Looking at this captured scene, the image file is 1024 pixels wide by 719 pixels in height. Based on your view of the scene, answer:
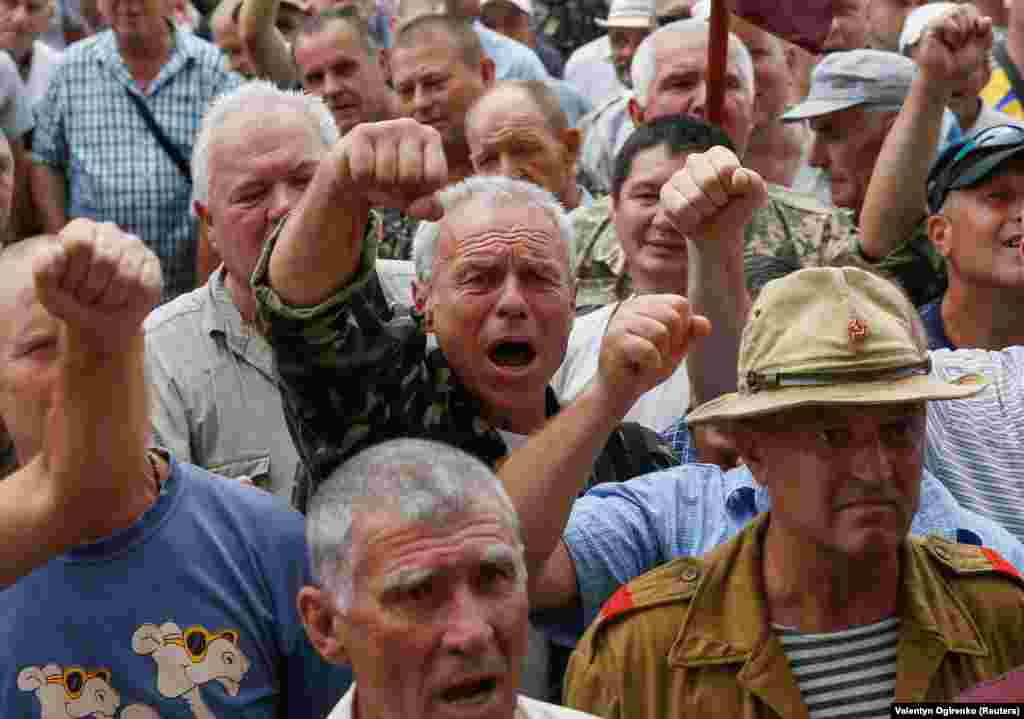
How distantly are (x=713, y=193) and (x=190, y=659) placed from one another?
1.43 m

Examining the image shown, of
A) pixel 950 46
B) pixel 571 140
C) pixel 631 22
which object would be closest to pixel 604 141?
pixel 571 140

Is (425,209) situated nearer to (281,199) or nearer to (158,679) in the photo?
(158,679)

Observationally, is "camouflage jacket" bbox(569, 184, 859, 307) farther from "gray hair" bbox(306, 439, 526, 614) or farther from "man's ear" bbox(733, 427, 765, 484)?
"gray hair" bbox(306, 439, 526, 614)

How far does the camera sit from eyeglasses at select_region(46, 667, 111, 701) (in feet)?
10.7

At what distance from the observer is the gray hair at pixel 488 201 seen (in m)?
4.25

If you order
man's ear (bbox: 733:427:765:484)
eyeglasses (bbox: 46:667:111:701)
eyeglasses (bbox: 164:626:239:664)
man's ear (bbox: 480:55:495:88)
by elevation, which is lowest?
man's ear (bbox: 480:55:495:88)

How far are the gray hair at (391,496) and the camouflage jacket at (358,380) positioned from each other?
33 centimetres

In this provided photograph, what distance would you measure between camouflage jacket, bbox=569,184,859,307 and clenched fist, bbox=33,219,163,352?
Result: 3.08m

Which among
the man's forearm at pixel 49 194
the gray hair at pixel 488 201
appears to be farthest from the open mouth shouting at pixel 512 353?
the man's forearm at pixel 49 194

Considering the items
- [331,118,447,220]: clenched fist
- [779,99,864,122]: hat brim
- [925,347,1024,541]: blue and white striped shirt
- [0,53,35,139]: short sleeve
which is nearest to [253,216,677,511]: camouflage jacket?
[331,118,447,220]: clenched fist

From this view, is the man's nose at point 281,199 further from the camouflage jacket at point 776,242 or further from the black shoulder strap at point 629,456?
the camouflage jacket at point 776,242

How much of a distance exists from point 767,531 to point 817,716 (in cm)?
39

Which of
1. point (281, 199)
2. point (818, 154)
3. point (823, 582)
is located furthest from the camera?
point (818, 154)

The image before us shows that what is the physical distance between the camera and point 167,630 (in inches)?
130
